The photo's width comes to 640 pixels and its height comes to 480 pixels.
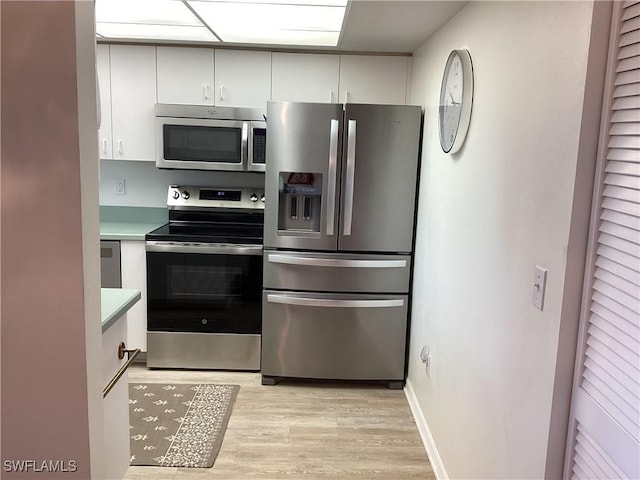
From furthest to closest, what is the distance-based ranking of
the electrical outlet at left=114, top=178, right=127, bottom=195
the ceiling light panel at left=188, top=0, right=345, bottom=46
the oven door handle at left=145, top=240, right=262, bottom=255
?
the electrical outlet at left=114, top=178, right=127, bottom=195 < the oven door handle at left=145, top=240, right=262, bottom=255 < the ceiling light panel at left=188, top=0, right=345, bottom=46

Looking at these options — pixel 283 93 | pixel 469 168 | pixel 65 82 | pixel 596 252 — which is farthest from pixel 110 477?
pixel 283 93

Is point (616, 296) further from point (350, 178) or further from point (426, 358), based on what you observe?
point (350, 178)

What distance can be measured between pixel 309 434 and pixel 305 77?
221 centimetres

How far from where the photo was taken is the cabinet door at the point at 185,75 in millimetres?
3461

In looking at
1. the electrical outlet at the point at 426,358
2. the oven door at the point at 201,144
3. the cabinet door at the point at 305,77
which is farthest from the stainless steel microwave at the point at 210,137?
the electrical outlet at the point at 426,358

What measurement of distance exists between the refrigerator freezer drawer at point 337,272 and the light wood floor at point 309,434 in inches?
25.6

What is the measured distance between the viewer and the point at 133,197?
3.89 meters

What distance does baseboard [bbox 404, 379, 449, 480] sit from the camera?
2398mm

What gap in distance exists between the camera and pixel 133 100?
3.50 m

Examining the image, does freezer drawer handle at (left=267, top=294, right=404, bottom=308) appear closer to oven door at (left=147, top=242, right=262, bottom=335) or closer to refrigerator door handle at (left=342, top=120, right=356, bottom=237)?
oven door at (left=147, top=242, right=262, bottom=335)

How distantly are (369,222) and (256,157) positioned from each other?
2.87 feet

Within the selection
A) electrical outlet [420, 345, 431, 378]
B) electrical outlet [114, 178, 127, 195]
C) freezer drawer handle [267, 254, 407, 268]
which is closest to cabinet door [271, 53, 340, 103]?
freezer drawer handle [267, 254, 407, 268]

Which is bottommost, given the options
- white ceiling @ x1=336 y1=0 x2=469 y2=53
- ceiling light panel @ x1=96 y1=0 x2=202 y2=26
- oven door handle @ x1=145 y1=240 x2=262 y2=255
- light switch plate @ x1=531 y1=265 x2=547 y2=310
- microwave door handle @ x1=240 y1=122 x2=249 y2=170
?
oven door handle @ x1=145 y1=240 x2=262 y2=255

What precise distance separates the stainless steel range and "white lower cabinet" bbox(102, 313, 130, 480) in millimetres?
1585
